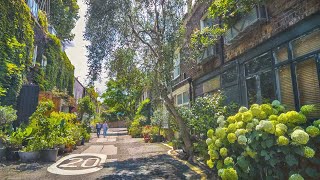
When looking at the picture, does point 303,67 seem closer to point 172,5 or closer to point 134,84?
point 172,5

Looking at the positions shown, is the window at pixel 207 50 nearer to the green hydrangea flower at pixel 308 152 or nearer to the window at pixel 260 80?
the window at pixel 260 80

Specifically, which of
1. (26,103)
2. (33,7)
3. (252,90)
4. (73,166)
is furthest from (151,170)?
(33,7)

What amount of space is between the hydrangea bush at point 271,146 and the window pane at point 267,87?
6.49 feet

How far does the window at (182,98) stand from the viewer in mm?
15746

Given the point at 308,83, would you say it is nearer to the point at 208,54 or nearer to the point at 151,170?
the point at 151,170

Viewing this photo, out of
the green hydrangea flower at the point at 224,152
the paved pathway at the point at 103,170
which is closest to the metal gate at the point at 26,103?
the paved pathway at the point at 103,170

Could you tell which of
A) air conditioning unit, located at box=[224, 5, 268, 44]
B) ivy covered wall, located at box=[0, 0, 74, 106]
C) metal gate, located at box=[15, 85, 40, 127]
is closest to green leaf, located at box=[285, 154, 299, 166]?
air conditioning unit, located at box=[224, 5, 268, 44]

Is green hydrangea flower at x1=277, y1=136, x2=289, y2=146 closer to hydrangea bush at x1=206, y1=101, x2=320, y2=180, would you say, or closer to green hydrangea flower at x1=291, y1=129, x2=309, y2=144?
hydrangea bush at x1=206, y1=101, x2=320, y2=180

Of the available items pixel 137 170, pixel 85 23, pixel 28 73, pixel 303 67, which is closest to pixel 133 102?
pixel 28 73

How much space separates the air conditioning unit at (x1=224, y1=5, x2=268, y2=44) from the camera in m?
7.34

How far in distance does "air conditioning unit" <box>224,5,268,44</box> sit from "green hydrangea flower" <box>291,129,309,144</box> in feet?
14.1

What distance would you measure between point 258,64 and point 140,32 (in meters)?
5.69

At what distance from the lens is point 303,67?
603 cm

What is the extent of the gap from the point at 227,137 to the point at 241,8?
4.32 metres
